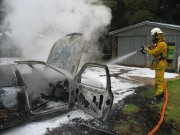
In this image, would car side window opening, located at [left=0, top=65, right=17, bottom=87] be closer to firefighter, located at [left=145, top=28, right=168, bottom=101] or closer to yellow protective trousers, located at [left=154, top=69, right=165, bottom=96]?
firefighter, located at [left=145, top=28, right=168, bottom=101]

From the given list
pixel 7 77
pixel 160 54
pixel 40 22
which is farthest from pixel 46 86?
pixel 40 22

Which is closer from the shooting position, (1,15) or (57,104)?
(57,104)

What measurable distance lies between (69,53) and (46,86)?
108 cm

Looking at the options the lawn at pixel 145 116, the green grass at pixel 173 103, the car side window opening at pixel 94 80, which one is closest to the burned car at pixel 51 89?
the car side window opening at pixel 94 80

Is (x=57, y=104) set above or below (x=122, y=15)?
below

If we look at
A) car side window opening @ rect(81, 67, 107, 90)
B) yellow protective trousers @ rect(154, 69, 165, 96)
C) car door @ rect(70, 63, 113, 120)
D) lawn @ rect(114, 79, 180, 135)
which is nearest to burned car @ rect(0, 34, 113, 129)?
car door @ rect(70, 63, 113, 120)

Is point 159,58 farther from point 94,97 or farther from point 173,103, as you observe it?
point 94,97

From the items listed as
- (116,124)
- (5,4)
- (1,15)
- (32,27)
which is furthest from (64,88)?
(1,15)

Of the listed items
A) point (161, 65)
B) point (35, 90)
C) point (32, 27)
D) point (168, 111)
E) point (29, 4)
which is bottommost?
point (168, 111)

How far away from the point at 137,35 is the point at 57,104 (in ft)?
37.0

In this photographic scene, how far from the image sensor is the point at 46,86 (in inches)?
250

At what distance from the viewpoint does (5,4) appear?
34.9ft

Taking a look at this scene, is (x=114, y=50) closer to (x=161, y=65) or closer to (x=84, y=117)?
(x=161, y=65)

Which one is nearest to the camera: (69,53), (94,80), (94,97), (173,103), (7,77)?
(7,77)
